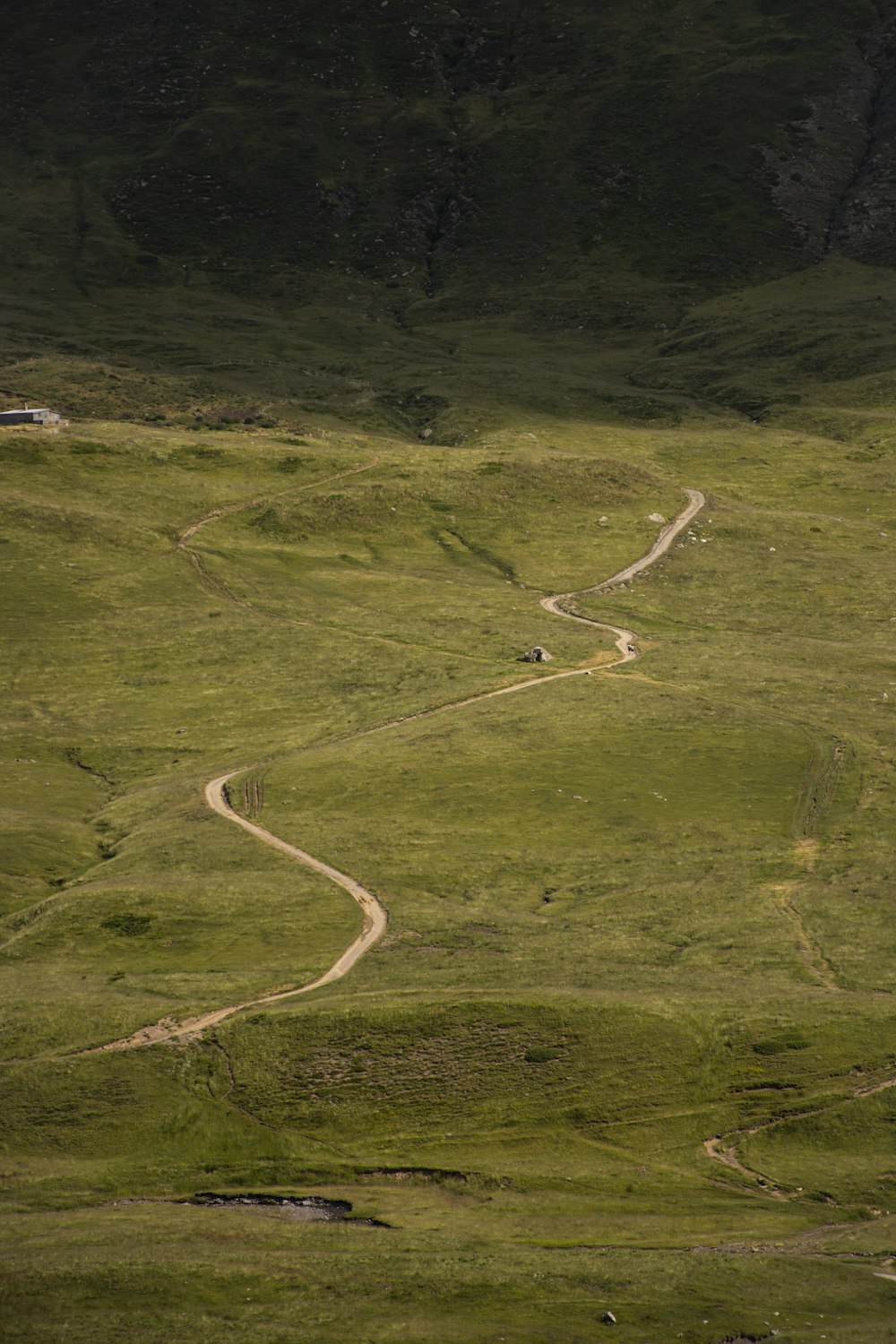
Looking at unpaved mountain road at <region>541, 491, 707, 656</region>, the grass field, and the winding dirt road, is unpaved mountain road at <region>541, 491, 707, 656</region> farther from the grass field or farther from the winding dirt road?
the grass field

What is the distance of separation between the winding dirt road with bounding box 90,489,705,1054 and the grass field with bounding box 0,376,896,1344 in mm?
674

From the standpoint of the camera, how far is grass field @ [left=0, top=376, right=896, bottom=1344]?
1432 inches

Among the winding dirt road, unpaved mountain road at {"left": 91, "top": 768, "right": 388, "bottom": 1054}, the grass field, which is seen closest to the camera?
the grass field

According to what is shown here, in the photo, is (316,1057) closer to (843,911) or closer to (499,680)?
(843,911)

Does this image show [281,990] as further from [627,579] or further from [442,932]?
[627,579]

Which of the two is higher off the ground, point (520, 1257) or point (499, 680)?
point (520, 1257)

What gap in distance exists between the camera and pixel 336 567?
11825 cm

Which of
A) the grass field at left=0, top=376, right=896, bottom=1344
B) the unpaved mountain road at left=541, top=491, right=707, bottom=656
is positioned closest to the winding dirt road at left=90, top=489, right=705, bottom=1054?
the unpaved mountain road at left=541, top=491, right=707, bottom=656

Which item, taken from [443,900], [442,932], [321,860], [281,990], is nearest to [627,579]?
[321,860]

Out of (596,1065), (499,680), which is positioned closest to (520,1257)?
(596,1065)

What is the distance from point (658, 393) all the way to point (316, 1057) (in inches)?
5894

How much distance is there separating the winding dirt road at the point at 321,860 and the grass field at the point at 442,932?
67 cm

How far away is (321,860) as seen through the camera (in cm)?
6619

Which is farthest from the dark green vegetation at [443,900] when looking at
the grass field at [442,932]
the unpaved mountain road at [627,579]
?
the unpaved mountain road at [627,579]
